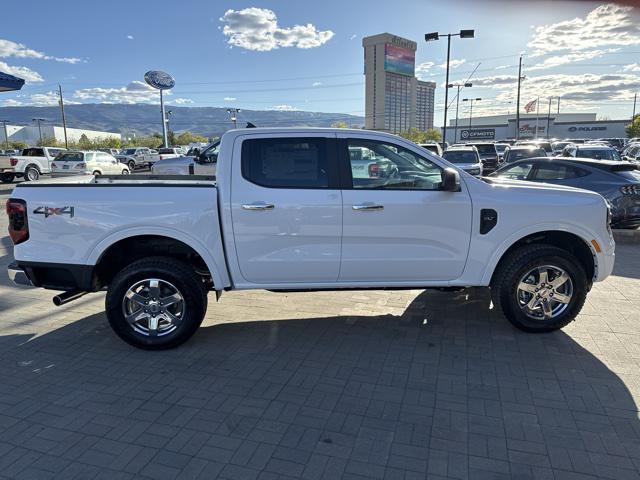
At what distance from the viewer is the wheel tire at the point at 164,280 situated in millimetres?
3924

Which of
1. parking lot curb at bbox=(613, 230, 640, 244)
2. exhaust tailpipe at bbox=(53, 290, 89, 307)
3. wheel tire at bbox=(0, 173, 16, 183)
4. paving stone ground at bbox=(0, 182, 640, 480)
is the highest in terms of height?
wheel tire at bbox=(0, 173, 16, 183)

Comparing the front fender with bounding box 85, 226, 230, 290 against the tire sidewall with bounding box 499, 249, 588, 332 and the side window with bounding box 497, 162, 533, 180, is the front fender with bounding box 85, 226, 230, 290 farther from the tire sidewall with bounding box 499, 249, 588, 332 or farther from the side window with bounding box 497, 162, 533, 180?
the side window with bounding box 497, 162, 533, 180

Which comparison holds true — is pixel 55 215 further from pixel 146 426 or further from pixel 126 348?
pixel 146 426

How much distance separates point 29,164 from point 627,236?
25671 millimetres

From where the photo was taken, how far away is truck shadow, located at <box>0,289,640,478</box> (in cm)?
265

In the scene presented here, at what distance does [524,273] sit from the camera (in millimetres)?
4141

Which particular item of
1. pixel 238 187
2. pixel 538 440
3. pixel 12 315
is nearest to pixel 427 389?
pixel 538 440

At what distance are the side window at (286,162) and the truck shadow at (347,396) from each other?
60.4 inches

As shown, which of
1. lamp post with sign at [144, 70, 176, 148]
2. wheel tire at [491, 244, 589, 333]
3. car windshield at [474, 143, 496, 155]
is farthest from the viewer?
lamp post with sign at [144, 70, 176, 148]

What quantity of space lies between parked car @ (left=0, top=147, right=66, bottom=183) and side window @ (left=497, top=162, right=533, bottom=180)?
23.1 meters

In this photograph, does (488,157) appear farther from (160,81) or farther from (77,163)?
(160,81)

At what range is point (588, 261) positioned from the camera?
4.44 meters

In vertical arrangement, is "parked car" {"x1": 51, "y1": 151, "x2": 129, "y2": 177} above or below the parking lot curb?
above

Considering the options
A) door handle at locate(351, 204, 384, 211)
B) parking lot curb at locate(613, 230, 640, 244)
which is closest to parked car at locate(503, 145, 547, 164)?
parking lot curb at locate(613, 230, 640, 244)
